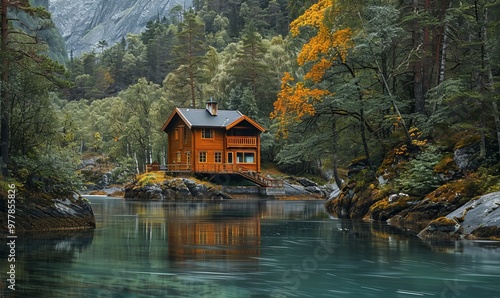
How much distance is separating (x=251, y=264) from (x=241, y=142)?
54.1m

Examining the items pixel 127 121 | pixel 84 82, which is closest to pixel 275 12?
pixel 84 82

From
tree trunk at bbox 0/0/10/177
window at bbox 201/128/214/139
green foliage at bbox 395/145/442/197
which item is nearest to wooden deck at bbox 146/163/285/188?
window at bbox 201/128/214/139

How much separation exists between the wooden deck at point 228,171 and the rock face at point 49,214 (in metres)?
39.7

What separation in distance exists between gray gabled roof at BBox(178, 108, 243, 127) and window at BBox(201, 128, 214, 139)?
63 cm

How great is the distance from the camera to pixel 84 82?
513ft

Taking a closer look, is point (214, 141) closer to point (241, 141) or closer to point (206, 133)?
point (206, 133)

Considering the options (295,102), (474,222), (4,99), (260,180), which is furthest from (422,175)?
(260,180)

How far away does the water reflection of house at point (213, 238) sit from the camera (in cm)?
1867

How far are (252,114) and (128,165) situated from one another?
62.7ft

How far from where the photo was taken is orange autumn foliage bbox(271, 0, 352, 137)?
33.5 metres

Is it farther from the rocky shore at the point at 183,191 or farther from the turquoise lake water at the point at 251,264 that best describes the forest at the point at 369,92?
the rocky shore at the point at 183,191

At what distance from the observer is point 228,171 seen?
6738 cm

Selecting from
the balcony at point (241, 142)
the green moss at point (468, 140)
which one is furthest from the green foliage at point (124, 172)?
the green moss at point (468, 140)

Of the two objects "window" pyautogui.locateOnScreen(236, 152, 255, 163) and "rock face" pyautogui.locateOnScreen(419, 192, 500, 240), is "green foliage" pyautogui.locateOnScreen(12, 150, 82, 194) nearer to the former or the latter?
"rock face" pyautogui.locateOnScreen(419, 192, 500, 240)
